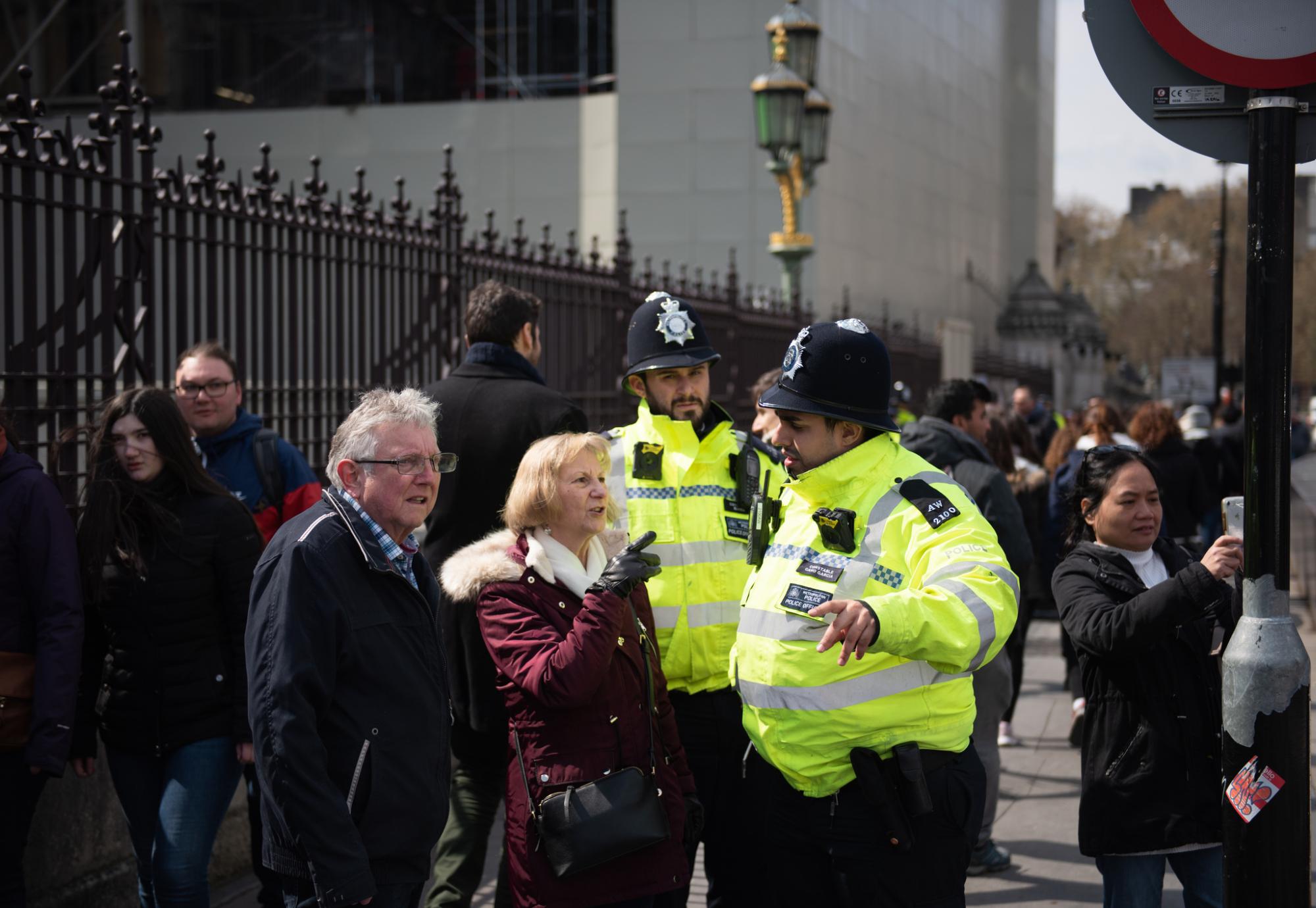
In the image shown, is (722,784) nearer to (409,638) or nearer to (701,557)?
(701,557)

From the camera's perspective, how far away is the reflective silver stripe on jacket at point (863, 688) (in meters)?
3.42

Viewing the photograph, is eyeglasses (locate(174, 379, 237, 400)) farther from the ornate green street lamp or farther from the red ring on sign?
the ornate green street lamp

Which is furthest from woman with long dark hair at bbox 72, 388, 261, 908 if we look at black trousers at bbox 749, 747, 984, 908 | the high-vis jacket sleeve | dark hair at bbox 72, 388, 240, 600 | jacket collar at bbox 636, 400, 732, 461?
the high-vis jacket sleeve

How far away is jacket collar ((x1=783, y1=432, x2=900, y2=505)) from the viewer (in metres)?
3.50

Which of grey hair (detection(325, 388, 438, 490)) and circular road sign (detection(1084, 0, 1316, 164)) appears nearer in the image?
circular road sign (detection(1084, 0, 1316, 164))

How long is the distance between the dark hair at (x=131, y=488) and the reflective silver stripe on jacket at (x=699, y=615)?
142cm

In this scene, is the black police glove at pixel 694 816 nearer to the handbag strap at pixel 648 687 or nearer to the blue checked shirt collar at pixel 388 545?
the handbag strap at pixel 648 687

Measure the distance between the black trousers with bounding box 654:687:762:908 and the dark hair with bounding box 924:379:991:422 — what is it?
2898 mm

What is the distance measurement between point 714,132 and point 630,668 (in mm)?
22283

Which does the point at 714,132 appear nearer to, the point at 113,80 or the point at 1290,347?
the point at 113,80

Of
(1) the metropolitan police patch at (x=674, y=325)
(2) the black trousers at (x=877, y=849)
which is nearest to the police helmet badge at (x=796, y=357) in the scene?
(2) the black trousers at (x=877, y=849)

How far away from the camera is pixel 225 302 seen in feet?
22.3

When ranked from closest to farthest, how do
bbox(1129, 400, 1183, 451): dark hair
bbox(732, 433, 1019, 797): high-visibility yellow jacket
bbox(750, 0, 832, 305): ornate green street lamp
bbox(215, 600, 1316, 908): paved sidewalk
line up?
bbox(732, 433, 1019, 797): high-visibility yellow jacket
bbox(215, 600, 1316, 908): paved sidewalk
bbox(1129, 400, 1183, 451): dark hair
bbox(750, 0, 832, 305): ornate green street lamp

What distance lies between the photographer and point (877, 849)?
11.3 ft
